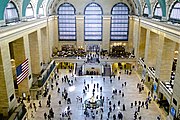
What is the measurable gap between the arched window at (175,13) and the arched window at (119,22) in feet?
62.7

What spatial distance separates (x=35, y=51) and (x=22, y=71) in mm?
7720

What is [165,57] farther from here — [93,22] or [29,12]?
[93,22]

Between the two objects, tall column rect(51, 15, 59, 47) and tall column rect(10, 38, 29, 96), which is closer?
tall column rect(10, 38, 29, 96)

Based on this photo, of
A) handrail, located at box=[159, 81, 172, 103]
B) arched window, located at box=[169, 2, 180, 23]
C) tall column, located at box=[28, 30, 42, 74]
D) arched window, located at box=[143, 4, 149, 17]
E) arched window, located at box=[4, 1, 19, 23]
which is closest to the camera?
arched window, located at box=[4, 1, 19, 23]

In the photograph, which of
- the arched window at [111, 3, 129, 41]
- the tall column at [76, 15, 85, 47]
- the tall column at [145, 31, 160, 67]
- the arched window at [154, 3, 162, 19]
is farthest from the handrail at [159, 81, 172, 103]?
the tall column at [76, 15, 85, 47]

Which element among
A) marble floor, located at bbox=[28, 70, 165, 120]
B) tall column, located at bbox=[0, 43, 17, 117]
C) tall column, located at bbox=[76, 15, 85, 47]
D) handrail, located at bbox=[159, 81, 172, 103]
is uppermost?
tall column, located at bbox=[76, 15, 85, 47]

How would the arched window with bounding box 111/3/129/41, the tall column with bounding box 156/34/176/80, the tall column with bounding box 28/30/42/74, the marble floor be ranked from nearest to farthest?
the marble floor, the tall column with bounding box 156/34/176/80, the tall column with bounding box 28/30/42/74, the arched window with bounding box 111/3/129/41

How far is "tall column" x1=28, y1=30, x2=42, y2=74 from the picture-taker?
31062 mm

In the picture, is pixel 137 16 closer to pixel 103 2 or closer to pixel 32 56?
pixel 103 2

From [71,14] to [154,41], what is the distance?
18061 mm

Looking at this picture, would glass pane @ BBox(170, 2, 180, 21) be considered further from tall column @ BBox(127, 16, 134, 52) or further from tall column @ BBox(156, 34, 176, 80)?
tall column @ BBox(127, 16, 134, 52)

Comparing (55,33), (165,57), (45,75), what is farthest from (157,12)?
(55,33)

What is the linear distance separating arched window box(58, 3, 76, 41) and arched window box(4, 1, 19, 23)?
1903 cm

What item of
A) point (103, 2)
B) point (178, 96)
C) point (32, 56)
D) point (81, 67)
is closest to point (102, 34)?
point (103, 2)
